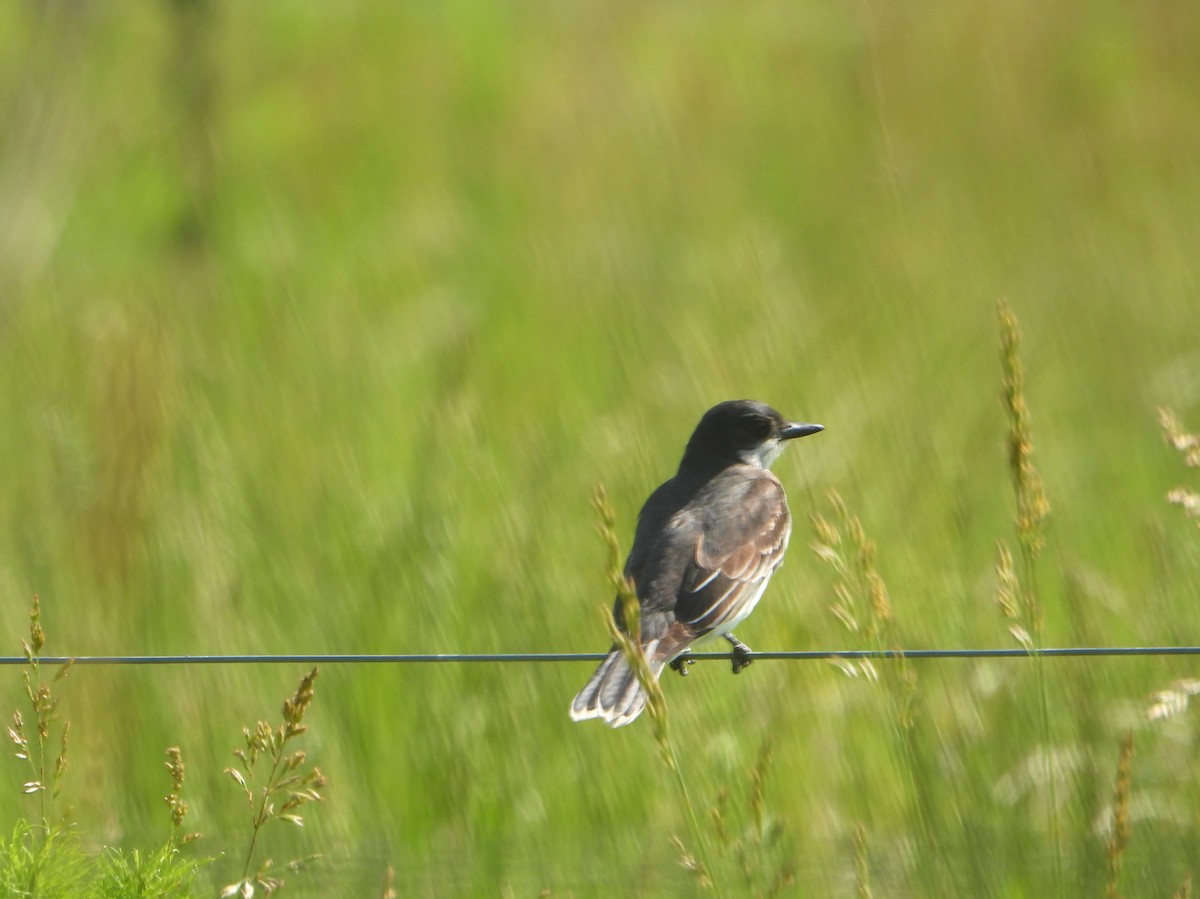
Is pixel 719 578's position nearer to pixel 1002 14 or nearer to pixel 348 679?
pixel 348 679

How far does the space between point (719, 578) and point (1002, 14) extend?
271 inches

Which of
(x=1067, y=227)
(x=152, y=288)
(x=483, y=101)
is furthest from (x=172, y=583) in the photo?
(x=483, y=101)

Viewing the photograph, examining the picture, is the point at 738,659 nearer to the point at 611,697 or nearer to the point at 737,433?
the point at 611,697

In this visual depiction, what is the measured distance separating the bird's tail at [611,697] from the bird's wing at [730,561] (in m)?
0.54

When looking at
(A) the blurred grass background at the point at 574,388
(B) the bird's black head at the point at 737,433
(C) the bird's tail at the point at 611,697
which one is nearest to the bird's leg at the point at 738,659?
(A) the blurred grass background at the point at 574,388

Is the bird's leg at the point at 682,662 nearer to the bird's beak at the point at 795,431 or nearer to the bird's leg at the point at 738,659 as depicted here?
the bird's leg at the point at 738,659

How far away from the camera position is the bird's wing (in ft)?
15.2

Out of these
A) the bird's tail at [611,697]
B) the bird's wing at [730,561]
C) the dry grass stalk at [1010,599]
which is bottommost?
the bird's wing at [730,561]

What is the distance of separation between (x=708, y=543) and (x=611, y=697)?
1.10m

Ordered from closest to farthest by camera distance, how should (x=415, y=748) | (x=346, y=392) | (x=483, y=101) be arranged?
(x=415, y=748) < (x=346, y=392) < (x=483, y=101)

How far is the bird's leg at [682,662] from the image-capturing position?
4555 mm

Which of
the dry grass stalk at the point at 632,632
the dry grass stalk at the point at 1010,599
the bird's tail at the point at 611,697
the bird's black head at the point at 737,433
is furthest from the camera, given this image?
the bird's black head at the point at 737,433

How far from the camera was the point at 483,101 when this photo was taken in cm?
1162

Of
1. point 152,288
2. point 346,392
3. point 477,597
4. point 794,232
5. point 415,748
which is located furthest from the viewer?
point 794,232
